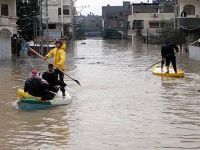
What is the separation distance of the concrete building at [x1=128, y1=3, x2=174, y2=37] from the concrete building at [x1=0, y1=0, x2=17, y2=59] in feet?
152

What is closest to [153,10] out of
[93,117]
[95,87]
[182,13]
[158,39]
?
[158,39]

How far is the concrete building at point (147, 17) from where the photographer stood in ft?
295

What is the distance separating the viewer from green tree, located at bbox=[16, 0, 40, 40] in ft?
180

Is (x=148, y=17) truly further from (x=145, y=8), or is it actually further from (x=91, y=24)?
(x=91, y=24)

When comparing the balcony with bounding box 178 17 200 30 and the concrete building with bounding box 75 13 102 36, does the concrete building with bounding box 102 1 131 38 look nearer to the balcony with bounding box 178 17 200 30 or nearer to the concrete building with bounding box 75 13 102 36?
the concrete building with bounding box 75 13 102 36

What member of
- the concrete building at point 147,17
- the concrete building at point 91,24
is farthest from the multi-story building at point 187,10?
the concrete building at point 91,24

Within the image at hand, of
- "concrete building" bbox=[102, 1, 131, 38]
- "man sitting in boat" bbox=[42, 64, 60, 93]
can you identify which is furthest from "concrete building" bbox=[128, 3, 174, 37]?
"man sitting in boat" bbox=[42, 64, 60, 93]

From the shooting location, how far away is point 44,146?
32.9 feet

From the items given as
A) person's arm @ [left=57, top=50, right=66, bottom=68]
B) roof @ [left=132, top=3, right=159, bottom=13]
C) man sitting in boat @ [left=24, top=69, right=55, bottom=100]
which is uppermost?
roof @ [left=132, top=3, right=159, bottom=13]

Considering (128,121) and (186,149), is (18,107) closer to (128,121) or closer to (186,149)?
(128,121)

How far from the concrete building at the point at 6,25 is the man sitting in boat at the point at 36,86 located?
26369mm

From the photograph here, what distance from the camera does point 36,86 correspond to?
13875 millimetres

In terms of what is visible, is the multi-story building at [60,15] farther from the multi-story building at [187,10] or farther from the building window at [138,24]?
the multi-story building at [187,10]

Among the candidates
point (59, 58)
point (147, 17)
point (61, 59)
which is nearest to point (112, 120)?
point (61, 59)
